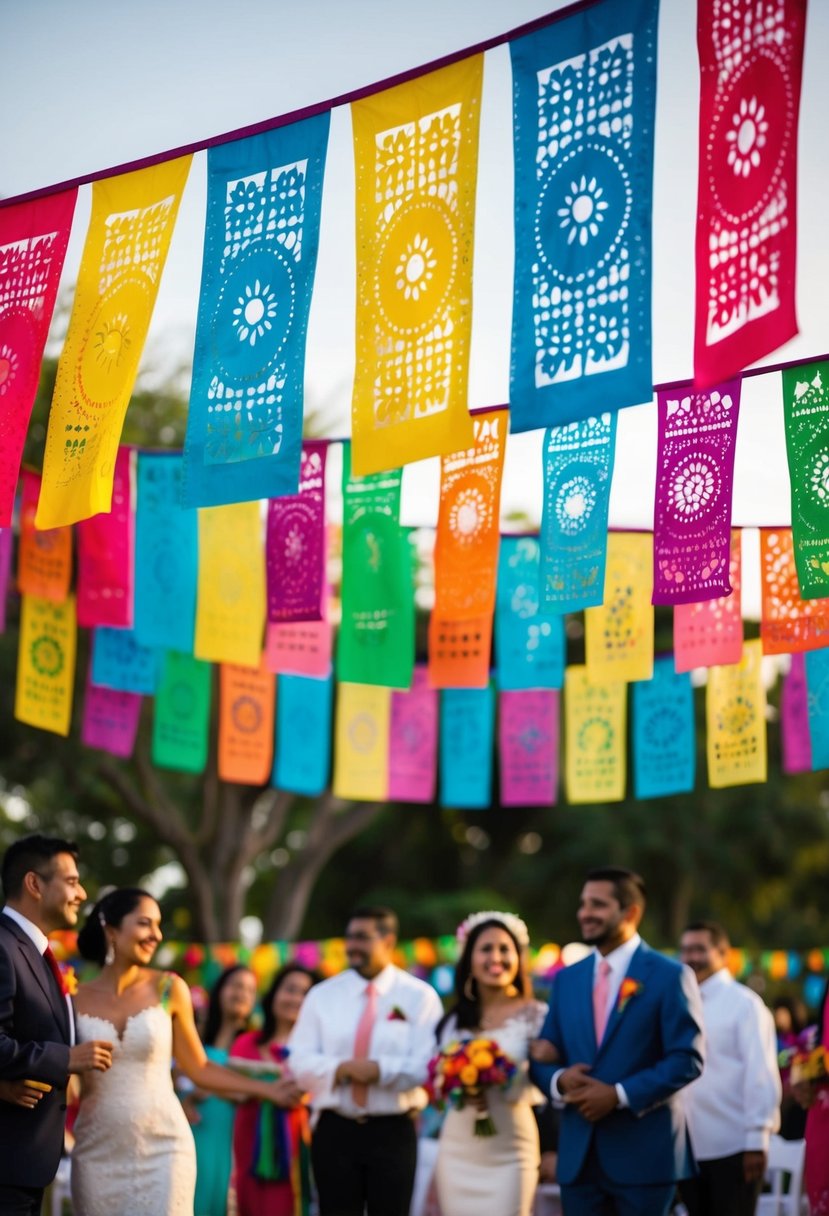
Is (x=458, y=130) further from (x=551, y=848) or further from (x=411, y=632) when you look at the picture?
(x=551, y=848)

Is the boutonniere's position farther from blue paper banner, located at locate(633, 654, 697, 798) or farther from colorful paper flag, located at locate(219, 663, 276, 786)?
colorful paper flag, located at locate(219, 663, 276, 786)

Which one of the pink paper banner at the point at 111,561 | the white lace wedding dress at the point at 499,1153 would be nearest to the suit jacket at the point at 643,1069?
the white lace wedding dress at the point at 499,1153

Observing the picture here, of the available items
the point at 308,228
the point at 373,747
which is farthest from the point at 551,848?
the point at 308,228

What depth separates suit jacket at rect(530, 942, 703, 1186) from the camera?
7.30 metres

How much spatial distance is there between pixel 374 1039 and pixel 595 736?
391 cm

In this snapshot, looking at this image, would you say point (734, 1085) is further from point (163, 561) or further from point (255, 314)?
point (255, 314)

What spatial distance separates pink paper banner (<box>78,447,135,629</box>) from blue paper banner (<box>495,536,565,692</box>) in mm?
2483

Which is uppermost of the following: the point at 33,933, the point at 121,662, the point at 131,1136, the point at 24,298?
the point at 24,298

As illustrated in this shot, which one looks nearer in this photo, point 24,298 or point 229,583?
point 24,298

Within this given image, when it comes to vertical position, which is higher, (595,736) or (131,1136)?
(595,736)

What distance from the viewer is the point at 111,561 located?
10.5 metres

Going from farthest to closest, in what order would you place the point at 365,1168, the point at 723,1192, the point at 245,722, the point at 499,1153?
the point at 245,722 → the point at 723,1192 → the point at 365,1168 → the point at 499,1153

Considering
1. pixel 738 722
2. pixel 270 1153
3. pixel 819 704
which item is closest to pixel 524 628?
pixel 738 722

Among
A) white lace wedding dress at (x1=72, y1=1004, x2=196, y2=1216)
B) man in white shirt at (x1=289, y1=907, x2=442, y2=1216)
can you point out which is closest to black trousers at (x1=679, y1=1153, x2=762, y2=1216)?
man in white shirt at (x1=289, y1=907, x2=442, y2=1216)
